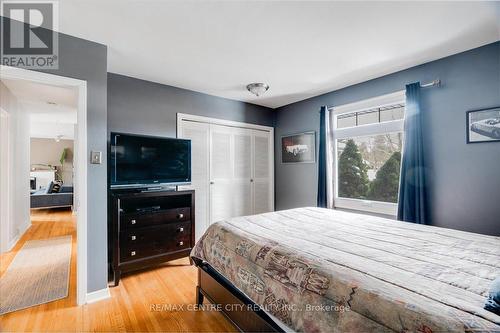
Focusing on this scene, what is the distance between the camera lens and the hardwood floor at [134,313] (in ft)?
6.32

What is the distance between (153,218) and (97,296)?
0.91 m

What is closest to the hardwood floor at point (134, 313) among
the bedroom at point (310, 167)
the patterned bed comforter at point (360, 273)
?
the bedroom at point (310, 167)

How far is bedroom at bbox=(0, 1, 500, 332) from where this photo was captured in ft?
4.24

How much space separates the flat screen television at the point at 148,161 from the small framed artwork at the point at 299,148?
1913 millimetres

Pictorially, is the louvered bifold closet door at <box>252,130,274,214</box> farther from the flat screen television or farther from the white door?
the flat screen television

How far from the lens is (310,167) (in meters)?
4.09

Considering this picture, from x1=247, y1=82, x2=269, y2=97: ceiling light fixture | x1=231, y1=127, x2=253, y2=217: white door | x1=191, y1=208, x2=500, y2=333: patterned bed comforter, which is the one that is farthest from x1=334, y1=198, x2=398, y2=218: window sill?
x1=247, y1=82, x2=269, y2=97: ceiling light fixture

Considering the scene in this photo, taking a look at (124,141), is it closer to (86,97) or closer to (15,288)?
(86,97)

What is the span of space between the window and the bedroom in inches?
0.8

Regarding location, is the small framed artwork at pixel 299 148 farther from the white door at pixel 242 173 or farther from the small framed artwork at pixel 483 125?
the small framed artwork at pixel 483 125

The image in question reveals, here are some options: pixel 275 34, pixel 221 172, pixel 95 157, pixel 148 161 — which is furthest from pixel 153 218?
pixel 275 34

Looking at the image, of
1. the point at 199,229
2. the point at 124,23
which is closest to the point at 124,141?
the point at 124,23

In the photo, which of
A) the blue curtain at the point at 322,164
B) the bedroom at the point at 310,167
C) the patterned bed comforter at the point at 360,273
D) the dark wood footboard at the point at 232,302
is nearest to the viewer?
the patterned bed comforter at the point at 360,273

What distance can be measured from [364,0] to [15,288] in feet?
13.7
